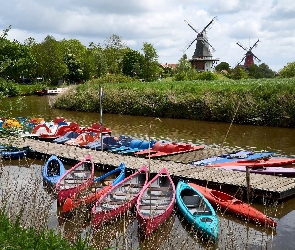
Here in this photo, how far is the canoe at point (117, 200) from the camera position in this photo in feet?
35.4

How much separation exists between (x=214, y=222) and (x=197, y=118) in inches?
954

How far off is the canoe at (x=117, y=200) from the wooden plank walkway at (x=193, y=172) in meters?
1.79

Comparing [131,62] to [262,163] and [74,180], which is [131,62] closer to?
[262,163]

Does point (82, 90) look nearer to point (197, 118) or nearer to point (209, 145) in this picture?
point (197, 118)

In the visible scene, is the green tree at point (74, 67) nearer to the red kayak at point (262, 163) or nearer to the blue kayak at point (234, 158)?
the blue kayak at point (234, 158)

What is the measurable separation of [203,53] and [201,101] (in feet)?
154

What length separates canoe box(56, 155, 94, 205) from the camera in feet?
42.1

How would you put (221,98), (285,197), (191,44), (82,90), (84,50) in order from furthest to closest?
(84,50)
(191,44)
(82,90)
(221,98)
(285,197)

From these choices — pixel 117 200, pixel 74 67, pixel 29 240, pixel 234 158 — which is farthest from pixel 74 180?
pixel 74 67

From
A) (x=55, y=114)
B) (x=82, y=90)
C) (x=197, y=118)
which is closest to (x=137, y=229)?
(x=197, y=118)

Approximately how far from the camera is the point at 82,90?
4419cm

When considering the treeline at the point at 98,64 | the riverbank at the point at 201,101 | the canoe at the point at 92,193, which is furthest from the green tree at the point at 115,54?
the canoe at the point at 92,193

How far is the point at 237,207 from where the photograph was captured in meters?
11.7

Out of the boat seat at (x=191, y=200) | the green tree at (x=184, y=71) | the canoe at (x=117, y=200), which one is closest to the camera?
the canoe at (x=117, y=200)
